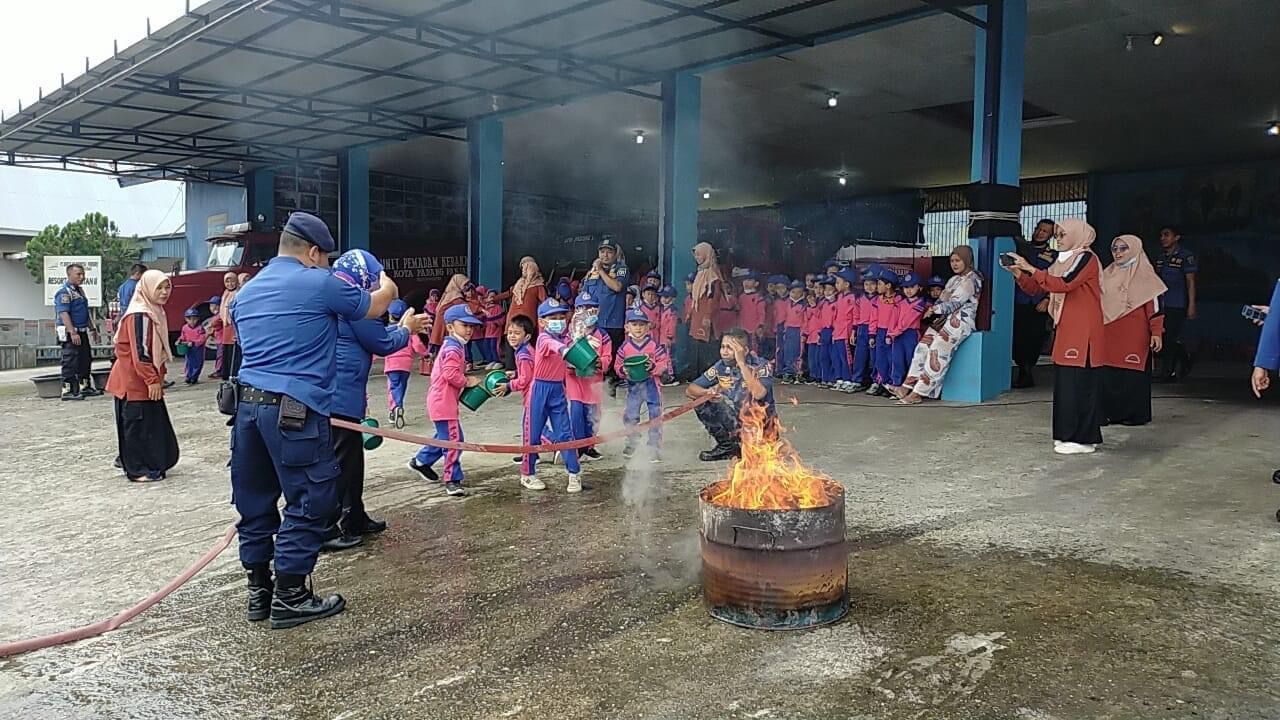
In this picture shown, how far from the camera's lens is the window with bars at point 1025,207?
22.0 meters

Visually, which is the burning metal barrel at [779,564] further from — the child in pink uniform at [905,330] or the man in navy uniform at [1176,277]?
the man in navy uniform at [1176,277]

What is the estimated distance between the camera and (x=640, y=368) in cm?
625

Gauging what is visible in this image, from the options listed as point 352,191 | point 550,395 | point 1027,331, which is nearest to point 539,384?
point 550,395

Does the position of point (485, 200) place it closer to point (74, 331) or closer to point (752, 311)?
point (752, 311)

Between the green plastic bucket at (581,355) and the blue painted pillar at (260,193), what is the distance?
685 inches

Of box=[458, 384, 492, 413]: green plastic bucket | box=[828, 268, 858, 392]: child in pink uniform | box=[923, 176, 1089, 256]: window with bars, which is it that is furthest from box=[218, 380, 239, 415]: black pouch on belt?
box=[923, 176, 1089, 256]: window with bars

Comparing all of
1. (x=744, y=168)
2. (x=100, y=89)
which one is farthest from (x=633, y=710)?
(x=744, y=168)

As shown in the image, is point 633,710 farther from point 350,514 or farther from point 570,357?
point 570,357

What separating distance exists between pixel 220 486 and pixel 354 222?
43.5 feet

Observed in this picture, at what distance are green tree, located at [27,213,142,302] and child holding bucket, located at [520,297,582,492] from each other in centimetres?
2275

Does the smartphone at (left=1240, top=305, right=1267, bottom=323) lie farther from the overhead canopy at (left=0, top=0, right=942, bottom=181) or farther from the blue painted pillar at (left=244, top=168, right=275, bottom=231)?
the blue painted pillar at (left=244, top=168, right=275, bottom=231)

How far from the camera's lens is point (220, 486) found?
651 centimetres

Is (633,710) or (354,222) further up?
(354,222)

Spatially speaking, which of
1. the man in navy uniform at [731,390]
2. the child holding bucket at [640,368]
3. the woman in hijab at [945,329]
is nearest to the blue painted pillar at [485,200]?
the woman in hijab at [945,329]
